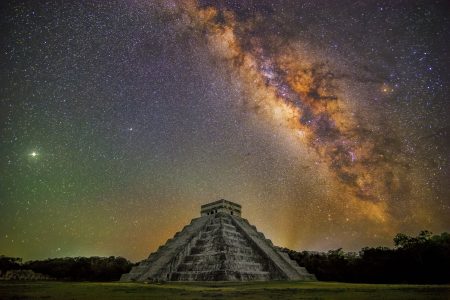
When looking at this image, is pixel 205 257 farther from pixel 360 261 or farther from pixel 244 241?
pixel 360 261

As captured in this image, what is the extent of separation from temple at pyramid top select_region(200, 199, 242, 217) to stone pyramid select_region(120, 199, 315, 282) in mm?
1138

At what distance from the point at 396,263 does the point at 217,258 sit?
18.0 m

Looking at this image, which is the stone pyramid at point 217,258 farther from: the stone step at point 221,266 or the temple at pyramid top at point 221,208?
the temple at pyramid top at point 221,208

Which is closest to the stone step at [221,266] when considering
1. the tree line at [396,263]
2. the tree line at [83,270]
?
the tree line at [396,263]

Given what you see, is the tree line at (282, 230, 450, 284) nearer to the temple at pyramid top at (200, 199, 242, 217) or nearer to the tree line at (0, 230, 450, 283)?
the tree line at (0, 230, 450, 283)

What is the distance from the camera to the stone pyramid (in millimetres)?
19469

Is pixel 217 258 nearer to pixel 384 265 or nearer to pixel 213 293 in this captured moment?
pixel 213 293

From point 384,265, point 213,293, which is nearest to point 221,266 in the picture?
point 213,293

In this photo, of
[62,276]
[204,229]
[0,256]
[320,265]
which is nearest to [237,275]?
[204,229]

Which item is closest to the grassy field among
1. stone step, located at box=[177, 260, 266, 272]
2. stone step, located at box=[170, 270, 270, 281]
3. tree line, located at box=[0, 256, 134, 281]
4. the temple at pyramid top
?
stone step, located at box=[170, 270, 270, 281]

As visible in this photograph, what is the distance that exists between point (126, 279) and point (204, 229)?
7.29 meters

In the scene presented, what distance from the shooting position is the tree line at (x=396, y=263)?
2492 centimetres

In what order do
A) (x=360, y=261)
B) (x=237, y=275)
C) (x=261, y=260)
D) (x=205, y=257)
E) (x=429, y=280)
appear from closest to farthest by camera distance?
(x=237, y=275)
(x=205, y=257)
(x=261, y=260)
(x=429, y=280)
(x=360, y=261)

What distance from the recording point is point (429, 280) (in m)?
24.6
